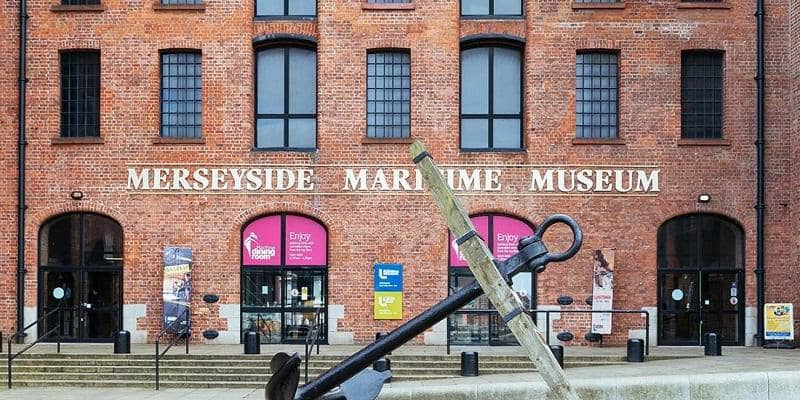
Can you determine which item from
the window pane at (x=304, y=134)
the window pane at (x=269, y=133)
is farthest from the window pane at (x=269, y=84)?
the window pane at (x=304, y=134)

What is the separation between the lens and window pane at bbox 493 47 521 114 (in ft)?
75.2

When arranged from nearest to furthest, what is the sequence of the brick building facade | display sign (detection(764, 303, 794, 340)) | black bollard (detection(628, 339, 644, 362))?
1. black bollard (detection(628, 339, 644, 362))
2. display sign (detection(764, 303, 794, 340))
3. the brick building facade

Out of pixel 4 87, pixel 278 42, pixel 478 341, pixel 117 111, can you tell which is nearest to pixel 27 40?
pixel 4 87

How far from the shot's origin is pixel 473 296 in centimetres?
614

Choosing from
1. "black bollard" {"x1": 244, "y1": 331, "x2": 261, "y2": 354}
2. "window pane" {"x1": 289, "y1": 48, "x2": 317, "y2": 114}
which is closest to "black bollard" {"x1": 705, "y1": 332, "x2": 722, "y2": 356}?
"black bollard" {"x1": 244, "y1": 331, "x2": 261, "y2": 354}

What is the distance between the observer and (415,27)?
22.6 meters

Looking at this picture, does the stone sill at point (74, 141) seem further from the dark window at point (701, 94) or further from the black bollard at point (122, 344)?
the dark window at point (701, 94)

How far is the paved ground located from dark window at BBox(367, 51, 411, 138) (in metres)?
5.06

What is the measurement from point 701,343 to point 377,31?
10113mm

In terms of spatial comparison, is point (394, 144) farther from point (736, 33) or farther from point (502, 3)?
point (736, 33)

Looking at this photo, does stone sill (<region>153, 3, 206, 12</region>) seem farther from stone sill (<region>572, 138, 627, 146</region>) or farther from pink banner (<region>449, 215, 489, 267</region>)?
stone sill (<region>572, 138, 627, 146</region>)

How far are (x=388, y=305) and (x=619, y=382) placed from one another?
33.5ft

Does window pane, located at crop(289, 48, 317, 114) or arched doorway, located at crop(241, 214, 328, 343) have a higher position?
window pane, located at crop(289, 48, 317, 114)

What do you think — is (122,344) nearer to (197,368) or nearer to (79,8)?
(197,368)
